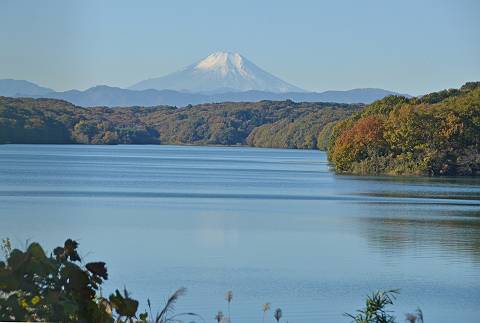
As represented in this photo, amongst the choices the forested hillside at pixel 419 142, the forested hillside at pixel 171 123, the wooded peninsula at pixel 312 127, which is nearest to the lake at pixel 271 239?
the forested hillside at pixel 419 142

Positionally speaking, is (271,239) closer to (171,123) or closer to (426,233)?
(426,233)

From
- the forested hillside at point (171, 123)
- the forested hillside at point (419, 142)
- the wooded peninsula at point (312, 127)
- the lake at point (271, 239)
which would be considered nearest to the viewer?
the lake at point (271, 239)

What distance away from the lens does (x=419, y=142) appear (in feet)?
172

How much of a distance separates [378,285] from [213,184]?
1111 inches

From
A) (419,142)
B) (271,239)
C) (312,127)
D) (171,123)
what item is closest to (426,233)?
(271,239)

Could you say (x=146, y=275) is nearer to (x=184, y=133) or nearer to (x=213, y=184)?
(x=213, y=184)

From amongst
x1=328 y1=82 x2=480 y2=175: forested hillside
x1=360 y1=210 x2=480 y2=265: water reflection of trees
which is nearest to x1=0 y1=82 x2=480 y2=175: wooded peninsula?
x1=328 y1=82 x2=480 y2=175: forested hillside

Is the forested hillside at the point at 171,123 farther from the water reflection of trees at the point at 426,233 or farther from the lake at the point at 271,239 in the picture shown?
the water reflection of trees at the point at 426,233

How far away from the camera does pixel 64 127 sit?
122812 millimetres

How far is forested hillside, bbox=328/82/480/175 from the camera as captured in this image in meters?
51.8

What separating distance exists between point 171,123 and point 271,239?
5581 inches

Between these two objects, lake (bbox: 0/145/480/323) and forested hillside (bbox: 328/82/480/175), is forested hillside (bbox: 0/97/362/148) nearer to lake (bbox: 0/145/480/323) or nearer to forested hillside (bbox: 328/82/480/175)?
forested hillside (bbox: 328/82/480/175)

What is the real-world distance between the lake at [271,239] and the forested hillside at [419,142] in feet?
32.8

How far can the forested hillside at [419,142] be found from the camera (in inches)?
2041
